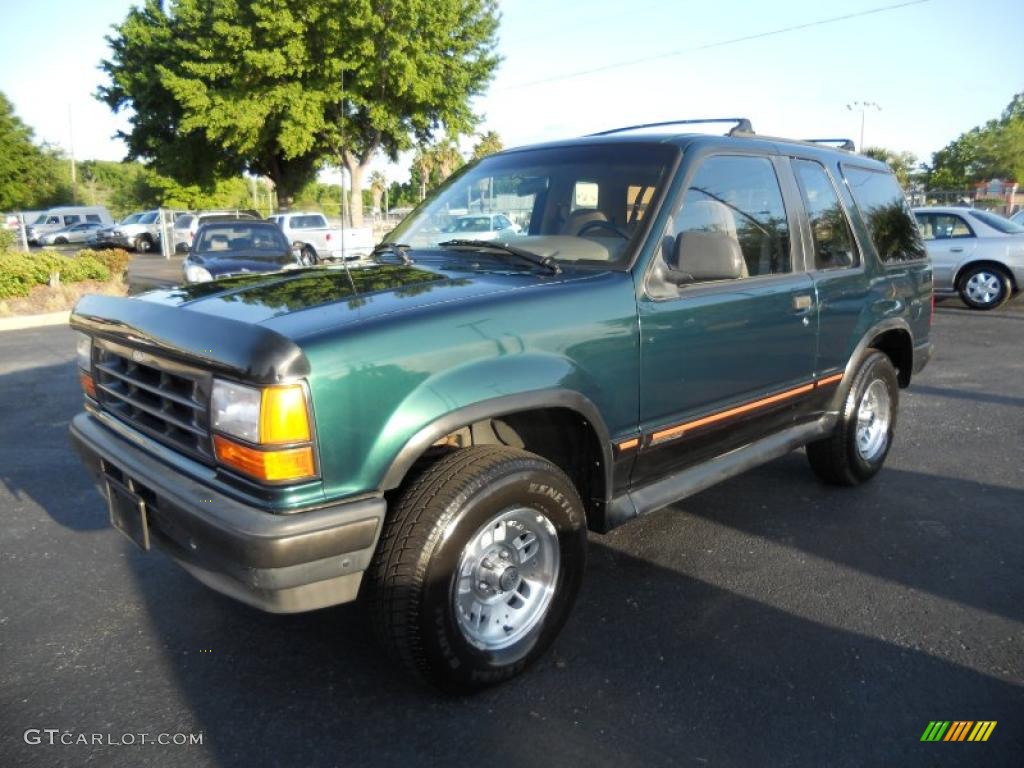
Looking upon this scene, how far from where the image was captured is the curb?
1158cm

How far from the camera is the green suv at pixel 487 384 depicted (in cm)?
221

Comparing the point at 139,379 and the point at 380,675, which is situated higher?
the point at 139,379

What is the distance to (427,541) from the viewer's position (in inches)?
92.4

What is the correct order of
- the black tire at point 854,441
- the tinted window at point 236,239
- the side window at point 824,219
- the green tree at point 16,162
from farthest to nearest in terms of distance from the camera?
the green tree at point 16,162
the tinted window at point 236,239
the black tire at point 854,441
the side window at point 824,219

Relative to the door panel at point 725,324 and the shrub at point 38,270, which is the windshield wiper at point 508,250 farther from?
the shrub at point 38,270

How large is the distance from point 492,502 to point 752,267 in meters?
1.83

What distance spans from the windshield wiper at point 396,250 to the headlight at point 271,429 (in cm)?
146

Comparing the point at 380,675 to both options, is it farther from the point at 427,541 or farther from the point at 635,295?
the point at 635,295

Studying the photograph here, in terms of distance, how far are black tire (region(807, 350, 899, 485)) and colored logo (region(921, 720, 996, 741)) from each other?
2020mm

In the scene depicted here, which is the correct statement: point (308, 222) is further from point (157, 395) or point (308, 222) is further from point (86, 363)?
point (157, 395)

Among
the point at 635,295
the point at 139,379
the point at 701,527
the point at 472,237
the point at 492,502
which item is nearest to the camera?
the point at 492,502

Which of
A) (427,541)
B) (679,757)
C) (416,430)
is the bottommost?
(679,757)

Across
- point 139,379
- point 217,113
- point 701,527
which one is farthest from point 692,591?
point 217,113

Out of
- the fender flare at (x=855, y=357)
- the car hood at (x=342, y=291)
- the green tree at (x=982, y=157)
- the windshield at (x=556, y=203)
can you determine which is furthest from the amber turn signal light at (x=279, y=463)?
the green tree at (x=982, y=157)
